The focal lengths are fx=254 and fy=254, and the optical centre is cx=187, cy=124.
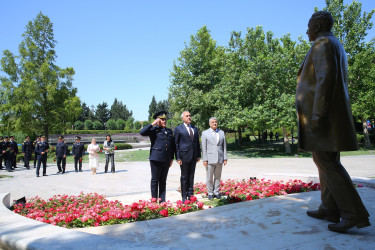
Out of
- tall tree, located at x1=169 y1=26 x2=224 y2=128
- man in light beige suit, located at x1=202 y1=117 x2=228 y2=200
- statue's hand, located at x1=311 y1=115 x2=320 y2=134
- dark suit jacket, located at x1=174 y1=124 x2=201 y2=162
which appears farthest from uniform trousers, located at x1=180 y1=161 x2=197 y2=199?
tall tree, located at x1=169 y1=26 x2=224 y2=128

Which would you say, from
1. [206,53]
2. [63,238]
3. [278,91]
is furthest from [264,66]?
[63,238]

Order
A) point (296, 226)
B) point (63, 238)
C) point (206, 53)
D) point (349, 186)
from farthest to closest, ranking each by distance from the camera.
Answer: point (206, 53), point (296, 226), point (349, 186), point (63, 238)

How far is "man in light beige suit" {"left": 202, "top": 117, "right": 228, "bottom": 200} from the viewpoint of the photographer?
6273 mm

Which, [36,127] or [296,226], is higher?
[36,127]

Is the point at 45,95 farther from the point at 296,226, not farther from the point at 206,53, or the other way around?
the point at 296,226

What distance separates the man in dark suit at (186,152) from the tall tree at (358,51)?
2316cm

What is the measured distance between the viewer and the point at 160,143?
566 centimetres

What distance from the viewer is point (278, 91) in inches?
854

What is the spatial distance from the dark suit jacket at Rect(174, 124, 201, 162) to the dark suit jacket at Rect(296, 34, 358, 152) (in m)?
2.91

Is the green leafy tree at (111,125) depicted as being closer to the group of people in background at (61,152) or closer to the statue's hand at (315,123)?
the group of people in background at (61,152)

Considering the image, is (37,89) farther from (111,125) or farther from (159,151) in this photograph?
(111,125)

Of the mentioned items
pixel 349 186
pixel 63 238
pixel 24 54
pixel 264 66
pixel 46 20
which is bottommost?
pixel 63 238

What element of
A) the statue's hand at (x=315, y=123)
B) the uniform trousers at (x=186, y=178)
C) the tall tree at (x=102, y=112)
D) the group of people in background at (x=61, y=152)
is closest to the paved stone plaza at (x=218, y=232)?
the statue's hand at (x=315, y=123)

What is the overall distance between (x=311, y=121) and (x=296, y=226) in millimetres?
1347
